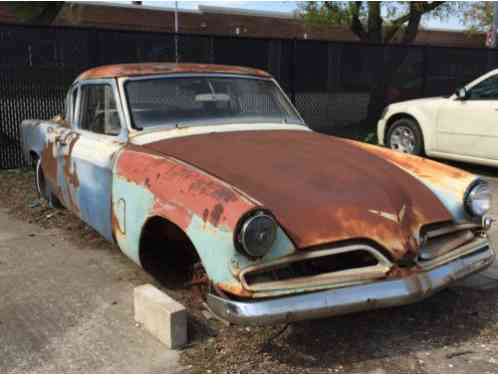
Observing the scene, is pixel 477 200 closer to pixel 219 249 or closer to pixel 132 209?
pixel 219 249

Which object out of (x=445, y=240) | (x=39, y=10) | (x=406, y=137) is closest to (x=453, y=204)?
(x=445, y=240)

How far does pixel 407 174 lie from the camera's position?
3.81m

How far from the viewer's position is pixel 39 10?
1117cm

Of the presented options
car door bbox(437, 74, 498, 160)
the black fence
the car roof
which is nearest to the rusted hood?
the car roof

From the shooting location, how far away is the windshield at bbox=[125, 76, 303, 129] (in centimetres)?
427

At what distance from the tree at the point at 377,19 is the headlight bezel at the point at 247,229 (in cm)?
969

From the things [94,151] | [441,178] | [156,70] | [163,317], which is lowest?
[163,317]

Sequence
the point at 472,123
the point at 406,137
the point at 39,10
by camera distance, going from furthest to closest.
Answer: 1. the point at 39,10
2. the point at 406,137
3. the point at 472,123

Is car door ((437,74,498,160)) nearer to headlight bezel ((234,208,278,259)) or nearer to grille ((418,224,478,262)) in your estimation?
grille ((418,224,478,262))

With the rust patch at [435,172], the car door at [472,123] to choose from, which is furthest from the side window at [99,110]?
the car door at [472,123]

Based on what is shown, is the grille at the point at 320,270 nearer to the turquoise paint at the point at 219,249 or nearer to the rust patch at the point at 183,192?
the turquoise paint at the point at 219,249

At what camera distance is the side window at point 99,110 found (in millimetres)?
4355

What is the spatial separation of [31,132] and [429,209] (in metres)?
4.34

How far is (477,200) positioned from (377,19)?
10510mm
